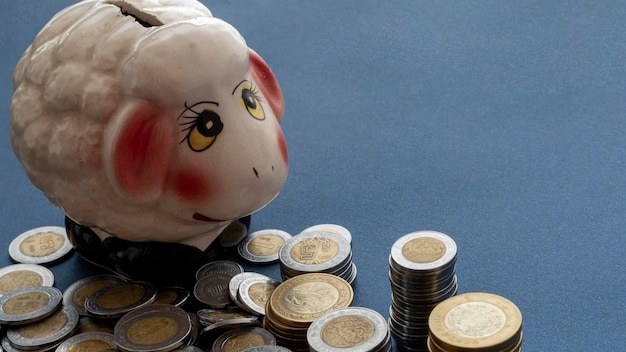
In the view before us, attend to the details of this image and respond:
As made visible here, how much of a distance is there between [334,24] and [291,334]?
1859 millimetres

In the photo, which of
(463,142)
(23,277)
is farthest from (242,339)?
(463,142)

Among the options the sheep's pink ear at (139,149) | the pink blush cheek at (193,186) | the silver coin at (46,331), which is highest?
the sheep's pink ear at (139,149)

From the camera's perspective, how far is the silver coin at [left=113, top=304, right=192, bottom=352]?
82.8 inches

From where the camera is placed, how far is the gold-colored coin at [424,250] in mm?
2109

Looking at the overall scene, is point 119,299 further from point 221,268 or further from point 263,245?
point 263,245

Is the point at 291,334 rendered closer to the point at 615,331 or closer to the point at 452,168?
the point at 615,331

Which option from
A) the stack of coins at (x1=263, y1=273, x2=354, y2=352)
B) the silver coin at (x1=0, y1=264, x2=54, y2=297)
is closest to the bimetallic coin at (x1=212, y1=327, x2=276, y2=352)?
the stack of coins at (x1=263, y1=273, x2=354, y2=352)

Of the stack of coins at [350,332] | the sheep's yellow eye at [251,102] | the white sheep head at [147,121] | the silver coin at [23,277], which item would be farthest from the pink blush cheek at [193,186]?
the silver coin at [23,277]

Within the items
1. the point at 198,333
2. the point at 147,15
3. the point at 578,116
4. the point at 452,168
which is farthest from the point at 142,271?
the point at 578,116

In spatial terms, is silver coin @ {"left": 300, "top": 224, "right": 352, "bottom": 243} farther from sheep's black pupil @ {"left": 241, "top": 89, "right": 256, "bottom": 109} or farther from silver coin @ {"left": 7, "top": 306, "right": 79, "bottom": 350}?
silver coin @ {"left": 7, "top": 306, "right": 79, "bottom": 350}

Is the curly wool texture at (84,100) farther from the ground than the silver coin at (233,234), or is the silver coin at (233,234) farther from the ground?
the curly wool texture at (84,100)

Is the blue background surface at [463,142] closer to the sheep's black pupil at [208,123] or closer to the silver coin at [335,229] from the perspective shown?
the silver coin at [335,229]

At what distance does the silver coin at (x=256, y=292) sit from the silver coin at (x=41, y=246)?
610mm

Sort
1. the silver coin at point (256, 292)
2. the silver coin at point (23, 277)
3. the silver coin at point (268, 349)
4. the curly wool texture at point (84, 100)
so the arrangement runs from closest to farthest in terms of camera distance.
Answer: the silver coin at point (268, 349) < the curly wool texture at point (84, 100) < the silver coin at point (256, 292) < the silver coin at point (23, 277)
